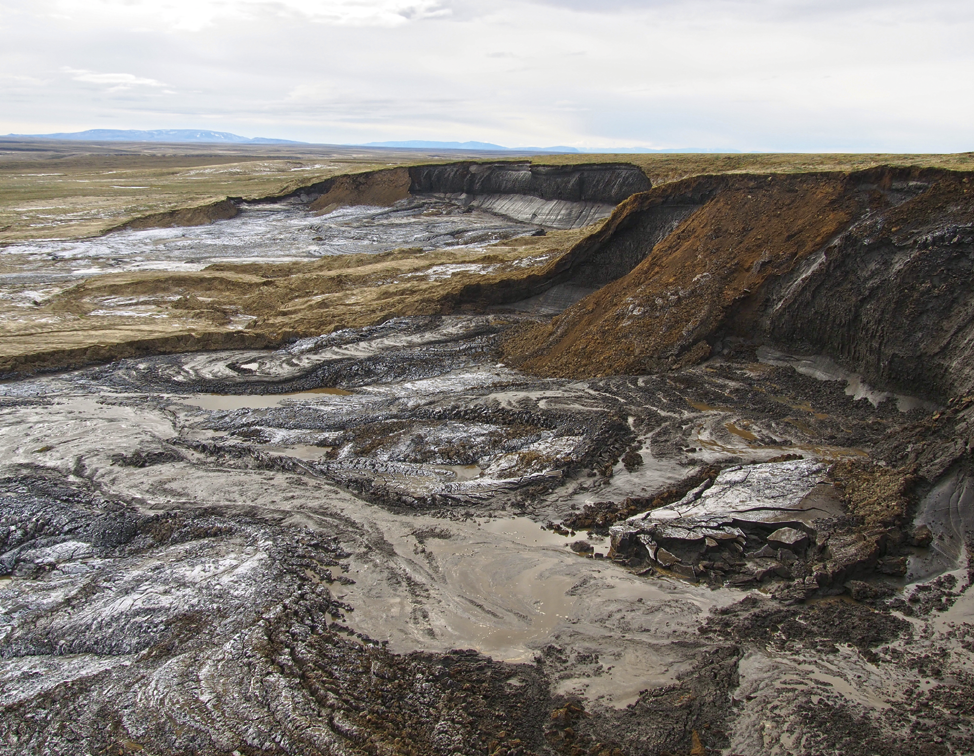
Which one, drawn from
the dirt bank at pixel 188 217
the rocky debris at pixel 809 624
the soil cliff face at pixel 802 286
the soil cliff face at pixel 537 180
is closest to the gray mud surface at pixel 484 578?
the rocky debris at pixel 809 624

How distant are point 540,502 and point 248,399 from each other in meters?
8.05

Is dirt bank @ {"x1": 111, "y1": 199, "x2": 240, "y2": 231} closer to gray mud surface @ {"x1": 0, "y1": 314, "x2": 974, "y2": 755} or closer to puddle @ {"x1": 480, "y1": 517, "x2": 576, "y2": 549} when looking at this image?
gray mud surface @ {"x1": 0, "y1": 314, "x2": 974, "y2": 755}

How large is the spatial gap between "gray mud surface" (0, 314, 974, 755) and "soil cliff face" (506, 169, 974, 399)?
3.06 ft

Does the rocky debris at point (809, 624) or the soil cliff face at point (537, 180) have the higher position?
the soil cliff face at point (537, 180)

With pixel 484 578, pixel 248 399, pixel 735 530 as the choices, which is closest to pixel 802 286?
pixel 735 530

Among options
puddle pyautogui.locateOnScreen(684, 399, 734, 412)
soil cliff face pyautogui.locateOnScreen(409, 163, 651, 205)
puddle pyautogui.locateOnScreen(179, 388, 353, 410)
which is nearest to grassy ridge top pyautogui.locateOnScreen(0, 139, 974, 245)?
soil cliff face pyautogui.locateOnScreen(409, 163, 651, 205)

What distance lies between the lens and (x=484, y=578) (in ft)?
26.8

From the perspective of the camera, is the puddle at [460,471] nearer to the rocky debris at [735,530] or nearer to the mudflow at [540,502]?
the mudflow at [540,502]

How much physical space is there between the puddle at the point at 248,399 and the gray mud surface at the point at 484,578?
609 millimetres

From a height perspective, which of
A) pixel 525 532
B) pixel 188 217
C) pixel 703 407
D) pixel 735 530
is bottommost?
pixel 525 532

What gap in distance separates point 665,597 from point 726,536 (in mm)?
1363

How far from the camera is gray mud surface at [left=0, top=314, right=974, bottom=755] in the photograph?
5875 millimetres

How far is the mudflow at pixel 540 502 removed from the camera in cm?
605

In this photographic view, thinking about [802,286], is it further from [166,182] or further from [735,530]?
[166,182]
